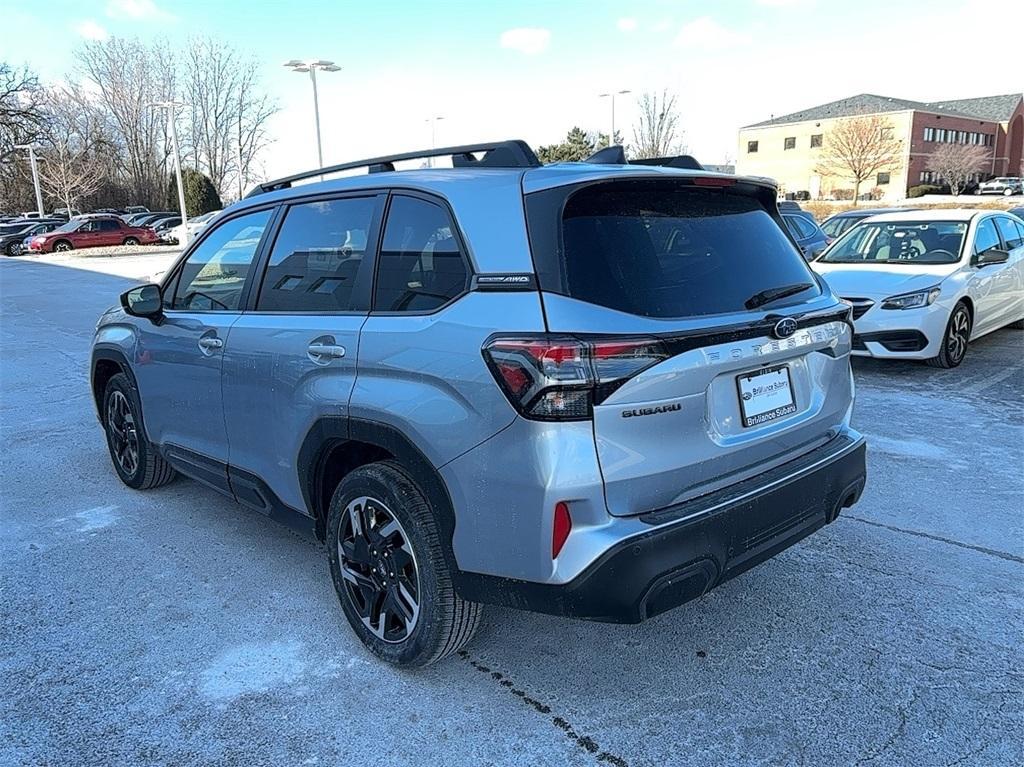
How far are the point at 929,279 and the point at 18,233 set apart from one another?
39604 millimetres

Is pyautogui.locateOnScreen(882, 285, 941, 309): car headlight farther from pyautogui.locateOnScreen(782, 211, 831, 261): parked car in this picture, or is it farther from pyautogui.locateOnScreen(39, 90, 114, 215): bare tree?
pyautogui.locateOnScreen(39, 90, 114, 215): bare tree

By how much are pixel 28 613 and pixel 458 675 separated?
198 cm

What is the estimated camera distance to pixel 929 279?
7.58 m

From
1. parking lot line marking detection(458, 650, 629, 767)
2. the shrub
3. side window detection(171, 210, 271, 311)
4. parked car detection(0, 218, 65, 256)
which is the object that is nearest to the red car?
parked car detection(0, 218, 65, 256)

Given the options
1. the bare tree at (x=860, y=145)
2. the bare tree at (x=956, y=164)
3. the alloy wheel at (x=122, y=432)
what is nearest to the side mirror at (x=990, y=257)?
the alloy wheel at (x=122, y=432)

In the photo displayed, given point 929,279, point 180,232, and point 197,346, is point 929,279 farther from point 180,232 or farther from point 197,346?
point 180,232

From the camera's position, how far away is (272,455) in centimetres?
333

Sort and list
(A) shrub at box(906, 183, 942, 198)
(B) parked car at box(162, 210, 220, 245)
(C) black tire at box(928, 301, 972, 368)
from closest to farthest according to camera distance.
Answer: (C) black tire at box(928, 301, 972, 368), (B) parked car at box(162, 210, 220, 245), (A) shrub at box(906, 183, 942, 198)

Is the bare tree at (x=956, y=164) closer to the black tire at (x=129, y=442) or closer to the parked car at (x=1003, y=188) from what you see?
the parked car at (x=1003, y=188)

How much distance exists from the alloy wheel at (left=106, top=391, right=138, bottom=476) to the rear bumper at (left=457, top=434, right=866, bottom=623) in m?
3.06

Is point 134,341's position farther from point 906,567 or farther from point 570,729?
point 906,567

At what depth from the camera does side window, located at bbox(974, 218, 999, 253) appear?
26.9 ft

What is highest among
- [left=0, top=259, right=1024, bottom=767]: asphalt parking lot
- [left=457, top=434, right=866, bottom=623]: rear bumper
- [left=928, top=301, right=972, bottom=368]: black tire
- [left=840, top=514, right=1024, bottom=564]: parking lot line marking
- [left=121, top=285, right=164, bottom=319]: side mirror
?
[left=121, top=285, right=164, bottom=319]: side mirror

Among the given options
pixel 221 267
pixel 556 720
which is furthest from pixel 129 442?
pixel 556 720
